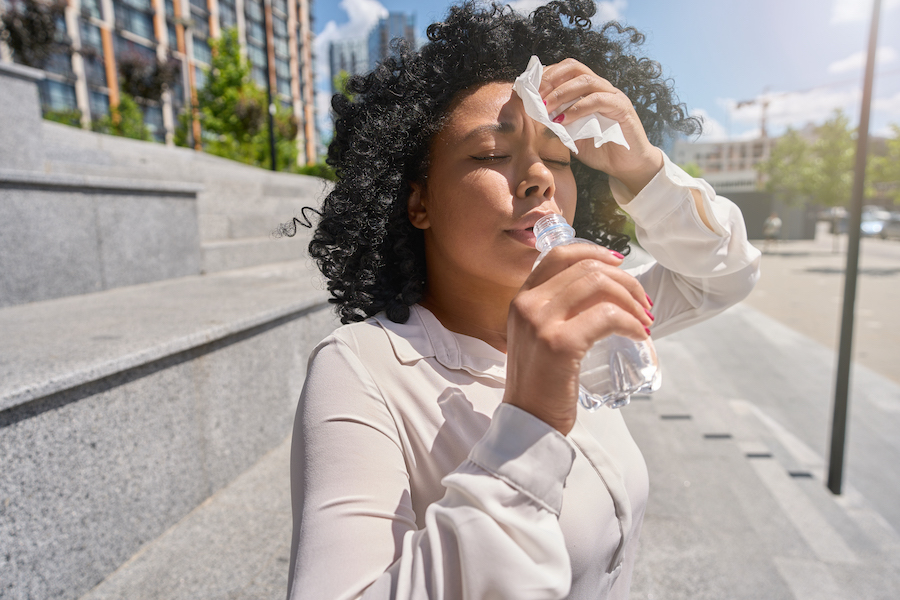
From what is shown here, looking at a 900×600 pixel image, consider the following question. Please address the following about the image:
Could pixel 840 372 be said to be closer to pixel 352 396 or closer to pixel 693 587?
pixel 693 587

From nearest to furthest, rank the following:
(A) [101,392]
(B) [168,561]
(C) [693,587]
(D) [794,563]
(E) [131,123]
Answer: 1. (A) [101,392]
2. (B) [168,561]
3. (C) [693,587]
4. (D) [794,563]
5. (E) [131,123]

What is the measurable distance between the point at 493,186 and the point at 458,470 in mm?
624

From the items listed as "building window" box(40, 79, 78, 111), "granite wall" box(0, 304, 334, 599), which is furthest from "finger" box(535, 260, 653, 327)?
"building window" box(40, 79, 78, 111)

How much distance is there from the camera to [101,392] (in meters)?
2.13

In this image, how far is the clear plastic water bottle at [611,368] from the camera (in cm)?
99

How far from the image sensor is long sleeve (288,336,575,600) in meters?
0.77

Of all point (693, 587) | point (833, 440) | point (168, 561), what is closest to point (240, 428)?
point (168, 561)

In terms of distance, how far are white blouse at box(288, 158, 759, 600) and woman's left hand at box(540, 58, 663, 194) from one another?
0.07 meters

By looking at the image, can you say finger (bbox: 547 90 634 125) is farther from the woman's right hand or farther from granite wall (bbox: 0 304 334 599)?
granite wall (bbox: 0 304 334 599)

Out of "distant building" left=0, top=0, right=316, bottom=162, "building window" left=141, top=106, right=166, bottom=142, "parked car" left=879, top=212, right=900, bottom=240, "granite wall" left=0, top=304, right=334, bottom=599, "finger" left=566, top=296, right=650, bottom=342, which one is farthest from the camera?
"building window" left=141, top=106, right=166, bottom=142

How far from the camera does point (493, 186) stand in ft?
3.84

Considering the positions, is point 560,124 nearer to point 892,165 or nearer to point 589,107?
point 589,107

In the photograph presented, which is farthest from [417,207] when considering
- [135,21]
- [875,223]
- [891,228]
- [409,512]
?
[135,21]

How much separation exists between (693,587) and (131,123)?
101ft
